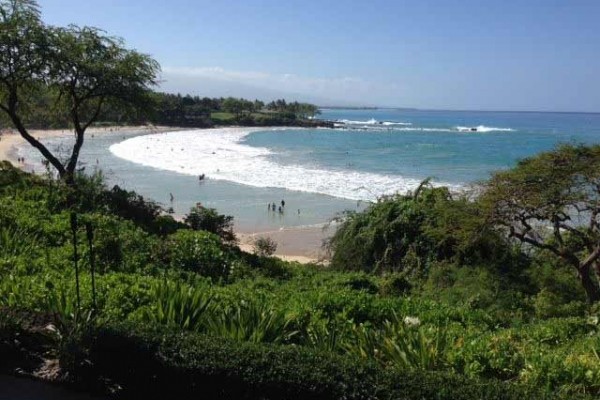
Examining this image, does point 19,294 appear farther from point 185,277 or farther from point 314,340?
point 185,277

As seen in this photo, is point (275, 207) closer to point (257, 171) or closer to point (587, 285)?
point (257, 171)

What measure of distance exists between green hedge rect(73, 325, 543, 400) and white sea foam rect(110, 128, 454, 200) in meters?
30.6

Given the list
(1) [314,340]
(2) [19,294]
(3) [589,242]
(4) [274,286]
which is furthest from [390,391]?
(3) [589,242]

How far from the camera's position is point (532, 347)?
602 cm

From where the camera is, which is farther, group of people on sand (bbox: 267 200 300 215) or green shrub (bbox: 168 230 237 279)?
group of people on sand (bbox: 267 200 300 215)

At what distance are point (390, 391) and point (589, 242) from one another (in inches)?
408

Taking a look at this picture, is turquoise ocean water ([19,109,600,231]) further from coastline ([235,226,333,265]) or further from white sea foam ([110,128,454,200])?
coastline ([235,226,333,265])

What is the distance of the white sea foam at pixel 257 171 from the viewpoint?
3966cm

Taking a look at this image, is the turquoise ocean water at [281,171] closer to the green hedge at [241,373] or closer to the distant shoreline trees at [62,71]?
the distant shoreline trees at [62,71]

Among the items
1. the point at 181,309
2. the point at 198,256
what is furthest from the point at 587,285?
the point at 181,309

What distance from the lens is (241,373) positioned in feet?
14.3

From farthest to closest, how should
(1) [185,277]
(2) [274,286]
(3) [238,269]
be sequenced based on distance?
(3) [238,269] < (2) [274,286] < (1) [185,277]

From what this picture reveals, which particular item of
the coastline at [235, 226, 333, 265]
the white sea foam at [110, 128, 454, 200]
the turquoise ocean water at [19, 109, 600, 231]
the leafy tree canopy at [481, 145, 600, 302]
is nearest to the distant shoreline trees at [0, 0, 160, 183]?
the turquoise ocean water at [19, 109, 600, 231]

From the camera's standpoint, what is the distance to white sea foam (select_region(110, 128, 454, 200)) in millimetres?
39656
